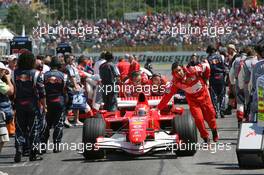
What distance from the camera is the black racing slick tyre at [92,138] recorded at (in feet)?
43.6

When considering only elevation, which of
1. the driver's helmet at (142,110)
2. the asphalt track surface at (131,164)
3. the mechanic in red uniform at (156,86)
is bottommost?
the mechanic in red uniform at (156,86)

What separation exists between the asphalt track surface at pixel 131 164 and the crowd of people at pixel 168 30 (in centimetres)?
3644

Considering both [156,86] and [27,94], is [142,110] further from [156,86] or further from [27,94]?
[156,86]

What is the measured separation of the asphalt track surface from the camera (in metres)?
11.8

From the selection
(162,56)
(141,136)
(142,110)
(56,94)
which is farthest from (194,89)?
(162,56)

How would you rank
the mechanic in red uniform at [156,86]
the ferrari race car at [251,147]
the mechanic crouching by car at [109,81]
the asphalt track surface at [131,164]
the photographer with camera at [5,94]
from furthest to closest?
the mechanic crouching by car at [109,81] → the mechanic in red uniform at [156,86] → the asphalt track surface at [131,164] → the photographer with camera at [5,94] → the ferrari race car at [251,147]

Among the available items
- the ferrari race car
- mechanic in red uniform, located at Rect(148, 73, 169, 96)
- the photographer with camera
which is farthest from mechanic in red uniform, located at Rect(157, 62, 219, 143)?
mechanic in red uniform, located at Rect(148, 73, 169, 96)

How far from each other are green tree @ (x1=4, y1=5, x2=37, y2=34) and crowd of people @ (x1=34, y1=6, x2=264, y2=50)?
16.2ft

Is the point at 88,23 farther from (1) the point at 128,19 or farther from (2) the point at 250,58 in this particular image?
(2) the point at 250,58

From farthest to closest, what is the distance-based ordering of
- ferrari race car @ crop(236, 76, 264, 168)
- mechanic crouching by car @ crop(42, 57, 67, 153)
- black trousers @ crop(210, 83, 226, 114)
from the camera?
1. black trousers @ crop(210, 83, 226, 114)
2. mechanic crouching by car @ crop(42, 57, 67, 153)
3. ferrari race car @ crop(236, 76, 264, 168)

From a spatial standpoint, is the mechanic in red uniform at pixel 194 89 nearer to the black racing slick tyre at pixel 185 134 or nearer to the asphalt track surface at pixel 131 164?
the asphalt track surface at pixel 131 164

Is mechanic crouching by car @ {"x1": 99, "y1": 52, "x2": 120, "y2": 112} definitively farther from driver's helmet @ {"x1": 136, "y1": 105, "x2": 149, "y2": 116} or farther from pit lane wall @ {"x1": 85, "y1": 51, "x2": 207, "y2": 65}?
pit lane wall @ {"x1": 85, "y1": 51, "x2": 207, "y2": 65}

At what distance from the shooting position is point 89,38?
59.6 m

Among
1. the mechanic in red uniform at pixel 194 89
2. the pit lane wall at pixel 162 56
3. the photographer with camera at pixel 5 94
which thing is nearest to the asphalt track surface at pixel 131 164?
the mechanic in red uniform at pixel 194 89
